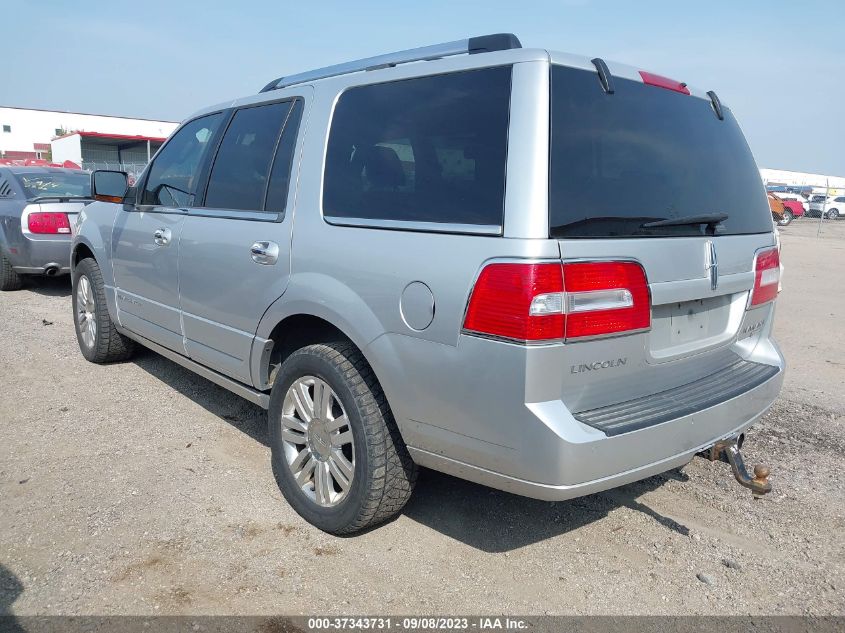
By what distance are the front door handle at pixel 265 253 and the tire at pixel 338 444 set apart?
1.54 feet

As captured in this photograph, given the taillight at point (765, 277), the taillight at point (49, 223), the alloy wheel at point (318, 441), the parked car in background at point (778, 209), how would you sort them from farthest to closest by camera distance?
the parked car in background at point (778, 209) → the taillight at point (49, 223) → the taillight at point (765, 277) → the alloy wheel at point (318, 441)

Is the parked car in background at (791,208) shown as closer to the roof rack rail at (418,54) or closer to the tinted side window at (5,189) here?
the tinted side window at (5,189)

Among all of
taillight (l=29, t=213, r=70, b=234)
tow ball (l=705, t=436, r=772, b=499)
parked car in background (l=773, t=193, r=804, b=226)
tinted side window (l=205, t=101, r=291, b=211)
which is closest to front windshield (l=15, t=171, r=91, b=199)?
taillight (l=29, t=213, r=70, b=234)

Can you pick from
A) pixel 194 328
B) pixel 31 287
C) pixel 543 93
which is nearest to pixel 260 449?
pixel 194 328

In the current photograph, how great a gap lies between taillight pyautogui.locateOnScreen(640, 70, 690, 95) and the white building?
117 feet

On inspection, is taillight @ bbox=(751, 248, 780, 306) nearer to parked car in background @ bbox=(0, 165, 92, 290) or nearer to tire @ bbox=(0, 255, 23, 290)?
parked car in background @ bbox=(0, 165, 92, 290)

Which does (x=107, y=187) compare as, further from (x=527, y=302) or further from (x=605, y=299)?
(x=605, y=299)

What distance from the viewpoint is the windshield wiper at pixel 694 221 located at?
2588 mm

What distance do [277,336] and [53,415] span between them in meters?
2.10

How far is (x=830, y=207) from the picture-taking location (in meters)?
41.2

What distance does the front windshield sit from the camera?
8812mm

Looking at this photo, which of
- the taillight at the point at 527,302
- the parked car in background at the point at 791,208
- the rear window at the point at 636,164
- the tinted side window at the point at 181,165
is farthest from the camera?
the parked car in background at the point at 791,208

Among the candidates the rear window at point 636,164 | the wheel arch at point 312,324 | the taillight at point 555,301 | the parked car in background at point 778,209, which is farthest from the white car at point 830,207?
the taillight at point 555,301

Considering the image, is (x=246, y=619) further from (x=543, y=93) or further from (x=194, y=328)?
(x=543, y=93)
